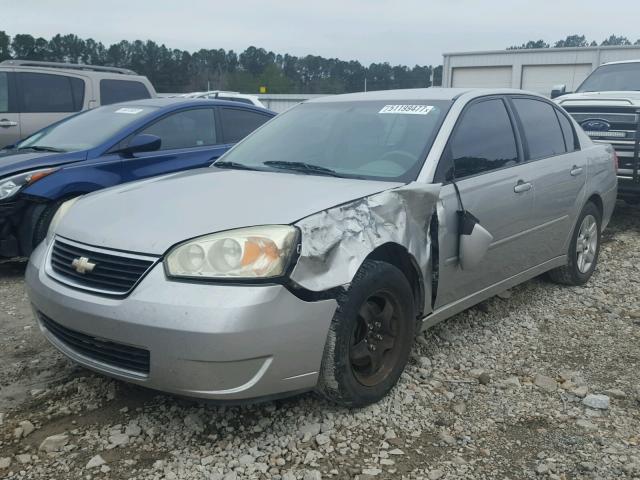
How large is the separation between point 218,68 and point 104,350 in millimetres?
47466

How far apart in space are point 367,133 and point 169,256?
165cm

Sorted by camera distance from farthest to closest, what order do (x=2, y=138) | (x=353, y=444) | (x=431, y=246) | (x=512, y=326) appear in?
1. (x=2, y=138)
2. (x=512, y=326)
3. (x=431, y=246)
4. (x=353, y=444)

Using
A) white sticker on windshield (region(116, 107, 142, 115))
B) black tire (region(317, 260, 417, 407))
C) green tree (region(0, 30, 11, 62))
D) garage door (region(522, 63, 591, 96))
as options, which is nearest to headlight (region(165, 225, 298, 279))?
black tire (region(317, 260, 417, 407))

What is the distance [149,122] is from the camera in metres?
5.90

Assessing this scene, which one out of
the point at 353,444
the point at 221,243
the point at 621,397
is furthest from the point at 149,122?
the point at 621,397

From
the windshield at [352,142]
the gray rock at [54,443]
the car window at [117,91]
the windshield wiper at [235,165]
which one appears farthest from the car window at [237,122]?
the gray rock at [54,443]

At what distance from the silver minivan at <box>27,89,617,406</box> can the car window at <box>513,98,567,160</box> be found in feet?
0.16

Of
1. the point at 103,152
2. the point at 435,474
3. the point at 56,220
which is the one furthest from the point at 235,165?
the point at 435,474

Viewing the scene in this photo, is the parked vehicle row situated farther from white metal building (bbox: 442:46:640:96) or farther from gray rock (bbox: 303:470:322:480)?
white metal building (bbox: 442:46:640:96)

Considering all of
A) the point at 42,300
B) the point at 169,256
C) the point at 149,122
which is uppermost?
the point at 149,122

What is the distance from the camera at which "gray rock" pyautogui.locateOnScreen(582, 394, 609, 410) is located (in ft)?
10.5

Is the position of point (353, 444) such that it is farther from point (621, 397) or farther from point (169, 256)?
Result: point (621, 397)

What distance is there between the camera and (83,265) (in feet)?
9.11

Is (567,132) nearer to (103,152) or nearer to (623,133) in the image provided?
(623,133)
